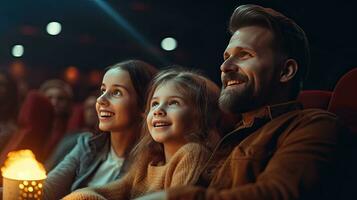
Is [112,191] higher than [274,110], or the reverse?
[274,110]

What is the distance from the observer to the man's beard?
147cm

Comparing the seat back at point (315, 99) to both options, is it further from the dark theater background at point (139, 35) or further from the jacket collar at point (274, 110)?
the dark theater background at point (139, 35)

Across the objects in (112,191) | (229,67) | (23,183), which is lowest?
(112,191)

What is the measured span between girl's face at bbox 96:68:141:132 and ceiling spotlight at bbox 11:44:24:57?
17.0 feet

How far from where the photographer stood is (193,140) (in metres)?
1.72

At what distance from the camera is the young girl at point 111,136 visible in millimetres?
2002

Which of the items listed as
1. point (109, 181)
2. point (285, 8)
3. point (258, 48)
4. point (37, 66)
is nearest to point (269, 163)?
point (258, 48)

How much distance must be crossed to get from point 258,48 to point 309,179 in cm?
49

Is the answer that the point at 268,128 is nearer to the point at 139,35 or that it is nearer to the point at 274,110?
the point at 274,110

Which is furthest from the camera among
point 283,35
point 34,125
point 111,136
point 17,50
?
point 17,50

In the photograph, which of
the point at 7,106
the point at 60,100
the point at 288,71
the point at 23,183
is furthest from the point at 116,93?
the point at 60,100

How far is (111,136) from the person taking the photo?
210cm

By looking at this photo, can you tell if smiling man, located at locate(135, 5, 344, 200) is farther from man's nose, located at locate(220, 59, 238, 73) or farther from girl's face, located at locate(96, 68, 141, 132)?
girl's face, located at locate(96, 68, 141, 132)

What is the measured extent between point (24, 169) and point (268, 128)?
93 centimetres
